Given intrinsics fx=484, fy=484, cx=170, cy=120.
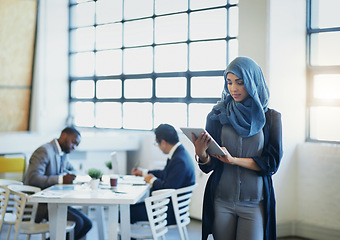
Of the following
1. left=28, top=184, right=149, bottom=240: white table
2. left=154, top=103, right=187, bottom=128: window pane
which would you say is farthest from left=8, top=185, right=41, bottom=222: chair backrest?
left=154, top=103, right=187, bottom=128: window pane

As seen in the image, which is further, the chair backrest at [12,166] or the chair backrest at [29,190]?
the chair backrest at [12,166]

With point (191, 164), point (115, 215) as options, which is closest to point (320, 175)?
point (191, 164)

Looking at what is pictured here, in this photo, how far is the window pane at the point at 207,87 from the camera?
6520 millimetres

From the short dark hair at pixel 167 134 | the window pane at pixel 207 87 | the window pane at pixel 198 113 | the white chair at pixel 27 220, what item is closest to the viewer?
the white chair at pixel 27 220

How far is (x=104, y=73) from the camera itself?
A: 822 cm

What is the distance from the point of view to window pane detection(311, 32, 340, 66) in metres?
5.45

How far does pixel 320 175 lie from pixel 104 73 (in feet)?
13.9

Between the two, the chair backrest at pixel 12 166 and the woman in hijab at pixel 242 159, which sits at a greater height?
the woman in hijab at pixel 242 159

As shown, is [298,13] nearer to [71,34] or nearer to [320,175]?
[320,175]

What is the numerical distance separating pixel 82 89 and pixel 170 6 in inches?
98.6

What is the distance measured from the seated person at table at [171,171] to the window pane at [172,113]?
87.4 inches

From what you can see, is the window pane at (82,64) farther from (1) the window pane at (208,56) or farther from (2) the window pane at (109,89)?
(1) the window pane at (208,56)

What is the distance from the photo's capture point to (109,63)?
8117mm

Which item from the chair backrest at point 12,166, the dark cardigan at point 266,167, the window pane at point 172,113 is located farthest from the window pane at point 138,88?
the dark cardigan at point 266,167
